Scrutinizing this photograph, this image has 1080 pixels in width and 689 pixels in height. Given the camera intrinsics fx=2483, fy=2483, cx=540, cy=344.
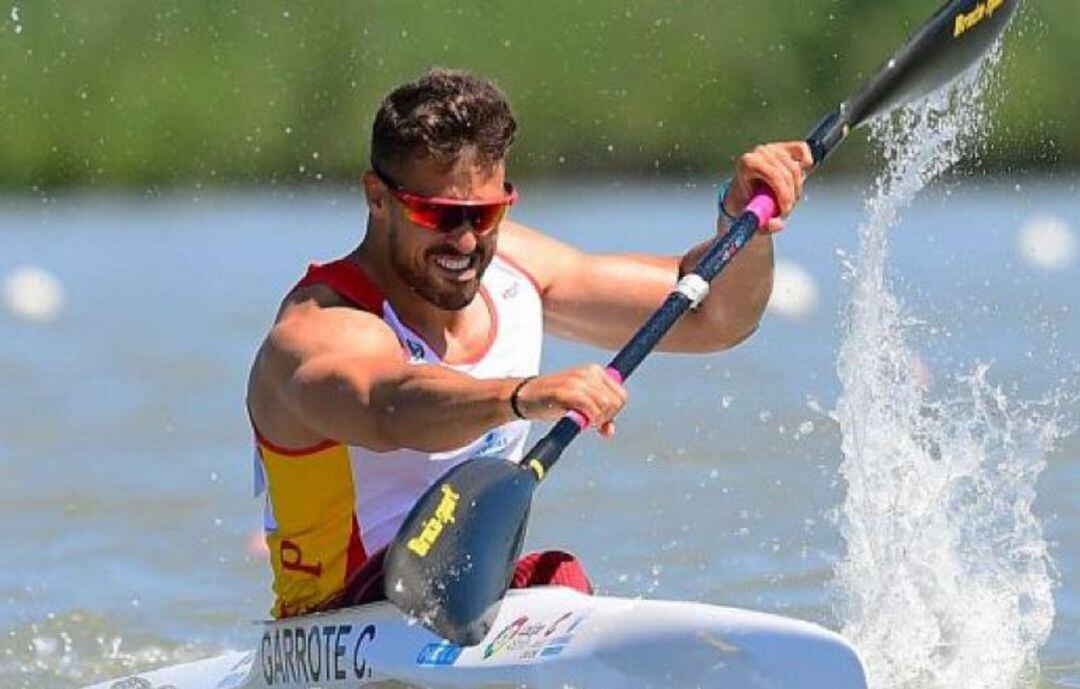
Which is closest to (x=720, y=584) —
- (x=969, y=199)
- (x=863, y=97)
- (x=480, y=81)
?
(x=863, y=97)

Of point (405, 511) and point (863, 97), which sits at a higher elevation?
point (863, 97)

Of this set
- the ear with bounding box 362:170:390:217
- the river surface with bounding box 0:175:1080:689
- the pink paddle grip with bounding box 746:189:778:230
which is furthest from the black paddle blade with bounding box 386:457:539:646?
the river surface with bounding box 0:175:1080:689

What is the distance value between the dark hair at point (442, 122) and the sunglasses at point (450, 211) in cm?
9

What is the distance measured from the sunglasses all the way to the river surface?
133 centimetres

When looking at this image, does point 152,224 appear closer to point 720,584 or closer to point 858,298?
point 720,584

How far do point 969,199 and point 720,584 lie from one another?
1262 centimetres

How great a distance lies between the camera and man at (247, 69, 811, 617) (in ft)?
16.6

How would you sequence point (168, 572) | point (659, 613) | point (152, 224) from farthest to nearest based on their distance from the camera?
point (152, 224), point (168, 572), point (659, 613)

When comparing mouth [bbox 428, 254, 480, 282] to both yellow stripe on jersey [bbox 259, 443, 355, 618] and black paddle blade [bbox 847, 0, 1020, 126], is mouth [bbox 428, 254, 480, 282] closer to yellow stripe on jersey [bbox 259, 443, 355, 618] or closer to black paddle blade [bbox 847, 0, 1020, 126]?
yellow stripe on jersey [bbox 259, 443, 355, 618]

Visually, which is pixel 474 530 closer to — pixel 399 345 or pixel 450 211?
pixel 399 345

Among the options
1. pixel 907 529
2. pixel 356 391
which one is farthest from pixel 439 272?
pixel 907 529

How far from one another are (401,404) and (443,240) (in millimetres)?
478

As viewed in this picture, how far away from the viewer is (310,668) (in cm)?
543

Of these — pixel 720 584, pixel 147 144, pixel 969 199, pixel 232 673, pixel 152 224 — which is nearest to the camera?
pixel 232 673
